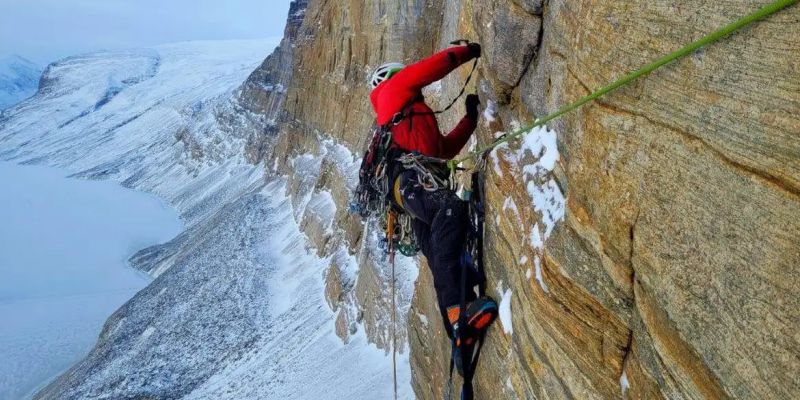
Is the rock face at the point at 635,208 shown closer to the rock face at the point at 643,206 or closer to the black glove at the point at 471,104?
the rock face at the point at 643,206

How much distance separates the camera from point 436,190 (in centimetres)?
541

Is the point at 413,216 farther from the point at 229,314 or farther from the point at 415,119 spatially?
the point at 229,314

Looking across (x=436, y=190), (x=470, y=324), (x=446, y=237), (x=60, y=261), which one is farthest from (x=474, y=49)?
(x=60, y=261)

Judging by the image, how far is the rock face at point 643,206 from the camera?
6.74ft

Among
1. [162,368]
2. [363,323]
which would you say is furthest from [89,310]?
[363,323]

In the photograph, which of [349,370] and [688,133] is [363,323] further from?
[688,133]

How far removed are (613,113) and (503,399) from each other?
9.84ft

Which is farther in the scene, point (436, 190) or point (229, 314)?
point (229, 314)

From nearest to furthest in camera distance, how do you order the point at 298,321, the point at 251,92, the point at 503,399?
1. the point at 503,399
2. the point at 298,321
3. the point at 251,92

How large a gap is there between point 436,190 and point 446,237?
506mm

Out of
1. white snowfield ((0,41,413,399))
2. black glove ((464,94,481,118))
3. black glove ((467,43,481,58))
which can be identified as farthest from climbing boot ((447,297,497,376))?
white snowfield ((0,41,413,399))

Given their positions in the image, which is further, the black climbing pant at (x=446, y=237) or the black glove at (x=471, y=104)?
the black glove at (x=471, y=104)

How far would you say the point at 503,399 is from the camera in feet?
16.1

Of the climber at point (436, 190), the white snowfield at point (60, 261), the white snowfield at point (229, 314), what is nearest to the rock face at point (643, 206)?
the climber at point (436, 190)
